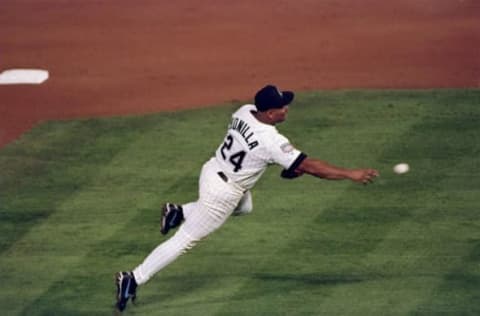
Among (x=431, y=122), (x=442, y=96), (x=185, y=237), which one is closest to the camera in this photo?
(x=185, y=237)

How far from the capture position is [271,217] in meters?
10.5

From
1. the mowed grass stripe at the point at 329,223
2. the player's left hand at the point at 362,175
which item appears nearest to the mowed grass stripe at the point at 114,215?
the mowed grass stripe at the point at 329,223

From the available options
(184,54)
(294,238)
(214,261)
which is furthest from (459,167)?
(184,54)

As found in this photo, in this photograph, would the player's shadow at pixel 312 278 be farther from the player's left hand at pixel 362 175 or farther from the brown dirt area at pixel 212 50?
the brown dirt area at pixel 212 50

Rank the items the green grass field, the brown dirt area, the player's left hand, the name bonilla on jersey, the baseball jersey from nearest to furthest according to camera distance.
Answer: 1. the player's left hand
2. the baseball jersey
3. the name bonilla on jersey
4. the green grass field
5. the brown dirt area

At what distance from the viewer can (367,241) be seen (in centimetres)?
991

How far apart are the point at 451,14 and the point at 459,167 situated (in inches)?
206

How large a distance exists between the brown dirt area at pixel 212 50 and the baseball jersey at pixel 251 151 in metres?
4.70

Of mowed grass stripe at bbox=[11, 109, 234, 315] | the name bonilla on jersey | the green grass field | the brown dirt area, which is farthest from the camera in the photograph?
the brown dirt area

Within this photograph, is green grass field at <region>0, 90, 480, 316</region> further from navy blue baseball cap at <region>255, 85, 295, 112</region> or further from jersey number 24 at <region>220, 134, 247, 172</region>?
navy blue baseball cap at <region>255, 85, 295, 112</region>

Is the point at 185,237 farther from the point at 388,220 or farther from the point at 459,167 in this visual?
the point at 459,167

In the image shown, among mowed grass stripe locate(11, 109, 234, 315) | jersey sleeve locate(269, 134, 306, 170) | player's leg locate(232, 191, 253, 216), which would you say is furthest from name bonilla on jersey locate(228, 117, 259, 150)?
mowed grass stripe locate(11, 109, 234, 315)

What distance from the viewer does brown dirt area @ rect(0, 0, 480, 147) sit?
13.9 meters

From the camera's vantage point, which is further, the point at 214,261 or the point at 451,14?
the point at 451,14
